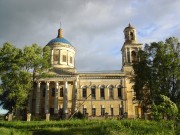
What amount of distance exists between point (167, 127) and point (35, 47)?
62.8ft

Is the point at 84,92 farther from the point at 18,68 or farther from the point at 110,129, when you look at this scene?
the point at 110,129

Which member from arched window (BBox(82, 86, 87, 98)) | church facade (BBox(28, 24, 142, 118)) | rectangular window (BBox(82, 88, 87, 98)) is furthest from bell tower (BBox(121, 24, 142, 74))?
rectangular window (BBox(82, 88, 87, 98))

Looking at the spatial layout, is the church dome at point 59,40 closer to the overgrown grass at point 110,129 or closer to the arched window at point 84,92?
→ the arched window at point 84,92

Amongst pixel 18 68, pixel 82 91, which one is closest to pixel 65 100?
pixel 82 91

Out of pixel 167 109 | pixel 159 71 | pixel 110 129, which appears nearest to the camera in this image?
pixel 167 109

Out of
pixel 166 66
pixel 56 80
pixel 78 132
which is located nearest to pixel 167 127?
pixel 78 132

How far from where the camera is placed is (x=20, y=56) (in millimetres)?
32281

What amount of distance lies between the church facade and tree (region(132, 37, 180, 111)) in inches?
376

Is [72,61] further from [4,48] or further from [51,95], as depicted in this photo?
[4,48]

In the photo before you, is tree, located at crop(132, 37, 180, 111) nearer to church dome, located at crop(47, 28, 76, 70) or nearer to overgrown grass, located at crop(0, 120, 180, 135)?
overgrown grass, located at crop(0, 120, 180, 135)

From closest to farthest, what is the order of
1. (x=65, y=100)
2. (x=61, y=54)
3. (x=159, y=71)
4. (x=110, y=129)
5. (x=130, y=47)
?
(x=110, y=129), (x=159, y=71), (x=65, y=100), (x=61, y=54), (x=130, y=47)

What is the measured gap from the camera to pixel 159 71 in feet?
100

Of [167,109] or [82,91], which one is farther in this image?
[82,91]

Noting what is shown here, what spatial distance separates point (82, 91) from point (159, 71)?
53.0 ft
